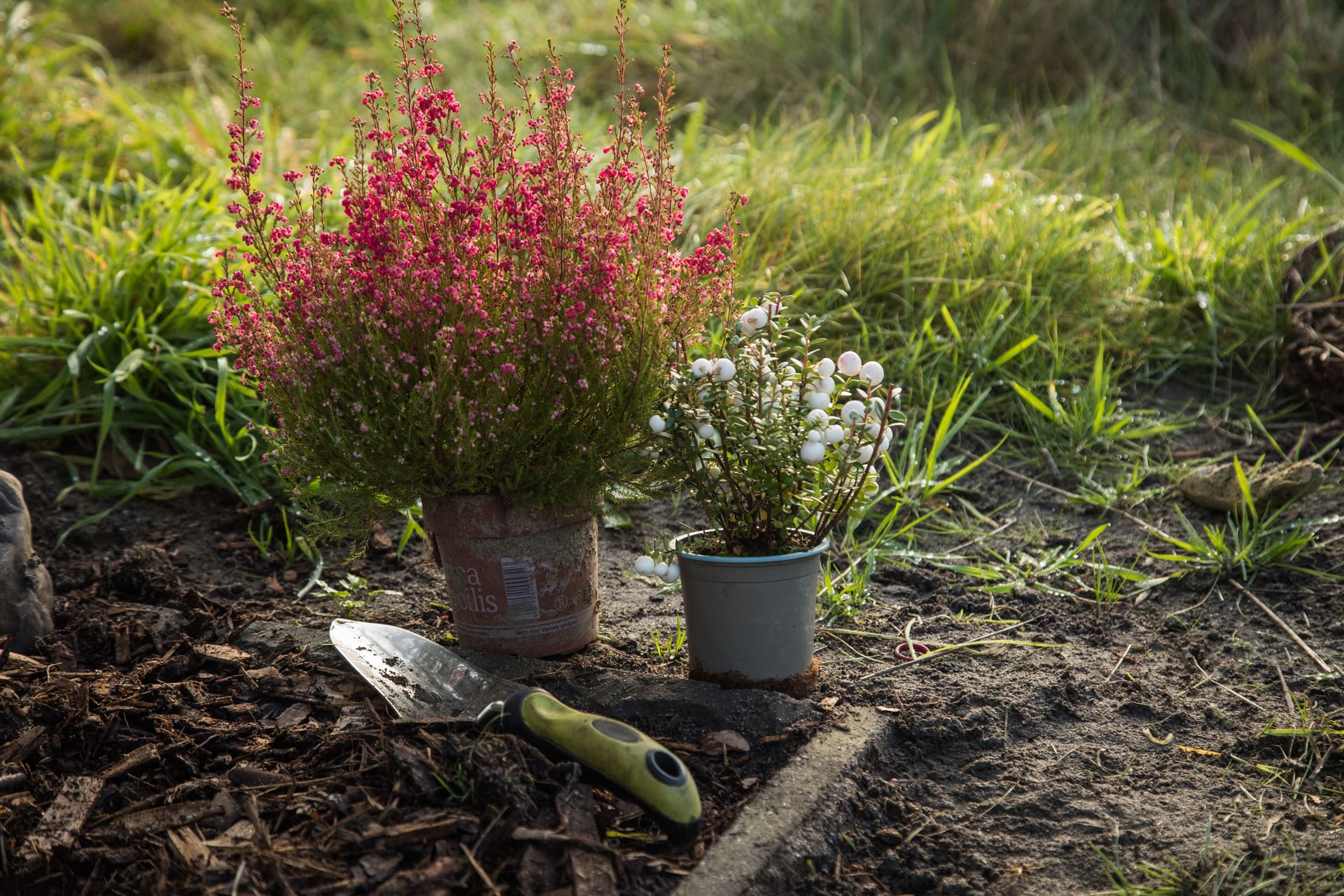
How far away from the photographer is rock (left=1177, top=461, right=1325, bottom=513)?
9.31 ft

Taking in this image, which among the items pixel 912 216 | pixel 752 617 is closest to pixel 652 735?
pixel 752 617

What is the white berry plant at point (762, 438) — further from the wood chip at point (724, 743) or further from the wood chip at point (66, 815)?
the wood chip at point (66, 815)

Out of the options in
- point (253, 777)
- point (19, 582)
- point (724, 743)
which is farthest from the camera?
point (19, 582)

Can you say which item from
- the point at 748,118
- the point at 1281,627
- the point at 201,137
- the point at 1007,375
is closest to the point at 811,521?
the point at 1281,627

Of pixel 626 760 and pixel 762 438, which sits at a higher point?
pixel 762 438

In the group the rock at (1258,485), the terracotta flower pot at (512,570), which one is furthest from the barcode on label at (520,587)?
the rock at (1258,485)

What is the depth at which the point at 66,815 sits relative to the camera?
64.9 inches

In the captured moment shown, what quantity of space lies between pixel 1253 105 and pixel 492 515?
5.57 meters

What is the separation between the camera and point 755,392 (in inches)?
79.0

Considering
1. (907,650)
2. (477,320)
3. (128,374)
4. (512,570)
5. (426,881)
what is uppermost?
(477,320)

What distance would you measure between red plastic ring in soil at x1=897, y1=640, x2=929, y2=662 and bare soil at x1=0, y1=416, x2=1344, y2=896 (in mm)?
37

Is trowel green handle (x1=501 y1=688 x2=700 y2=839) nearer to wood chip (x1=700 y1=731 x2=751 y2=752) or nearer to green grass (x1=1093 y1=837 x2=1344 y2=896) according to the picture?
wood chip (x1=700 y1=731 x2=751 y2=752)

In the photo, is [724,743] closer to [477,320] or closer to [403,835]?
[403,835]

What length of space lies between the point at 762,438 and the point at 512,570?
21.9 inches
